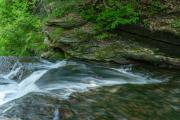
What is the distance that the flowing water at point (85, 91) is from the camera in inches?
266

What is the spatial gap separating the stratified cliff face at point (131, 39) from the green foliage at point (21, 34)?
10.5 ft

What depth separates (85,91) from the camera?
26.7 feet

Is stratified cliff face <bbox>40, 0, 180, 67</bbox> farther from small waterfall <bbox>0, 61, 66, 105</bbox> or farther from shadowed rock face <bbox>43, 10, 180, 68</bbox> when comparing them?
small waterfall <bbox>0, 61, 66, 105</bbox>

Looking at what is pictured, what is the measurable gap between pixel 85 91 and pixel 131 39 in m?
3.38

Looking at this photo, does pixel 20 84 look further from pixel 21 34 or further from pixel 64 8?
pixel 21 34

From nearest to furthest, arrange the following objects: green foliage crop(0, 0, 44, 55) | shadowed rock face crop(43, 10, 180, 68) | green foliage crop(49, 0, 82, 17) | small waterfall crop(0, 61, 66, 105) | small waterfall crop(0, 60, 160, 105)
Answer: small waterfall crop(0, 61, 66, 105), small waterfall crop(0, 60, 160, 105), shadowed rock face crop(43, 10, 180, 68), green foliage crop(49, 0, 82, 17), green foliage crop(0, 0, 44, 55)

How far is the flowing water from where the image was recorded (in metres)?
6.76

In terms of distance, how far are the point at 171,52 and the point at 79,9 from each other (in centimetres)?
396

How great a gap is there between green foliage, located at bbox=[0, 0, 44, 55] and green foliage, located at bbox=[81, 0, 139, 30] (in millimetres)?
3471

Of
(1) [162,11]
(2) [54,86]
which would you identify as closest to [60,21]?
(1) [162,11]

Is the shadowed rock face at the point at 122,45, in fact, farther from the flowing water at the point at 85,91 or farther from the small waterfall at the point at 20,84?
the small waterfall at the point at 20,84

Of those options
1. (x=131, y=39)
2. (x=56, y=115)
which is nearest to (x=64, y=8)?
(x=131, y=39)

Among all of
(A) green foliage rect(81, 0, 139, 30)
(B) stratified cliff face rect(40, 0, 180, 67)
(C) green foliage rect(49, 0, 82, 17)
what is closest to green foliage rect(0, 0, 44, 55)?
(C) green foliage rect(49, 0, 82, 17)

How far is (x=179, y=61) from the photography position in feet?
32.1
